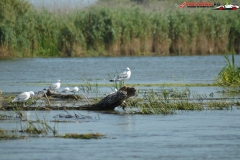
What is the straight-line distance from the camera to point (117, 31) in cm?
4697

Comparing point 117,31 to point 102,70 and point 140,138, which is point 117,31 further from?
point 140,138

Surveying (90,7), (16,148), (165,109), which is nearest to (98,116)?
(165,109)

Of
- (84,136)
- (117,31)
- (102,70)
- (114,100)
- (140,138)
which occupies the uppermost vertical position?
(117,31)

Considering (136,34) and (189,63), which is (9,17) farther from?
(189,63)

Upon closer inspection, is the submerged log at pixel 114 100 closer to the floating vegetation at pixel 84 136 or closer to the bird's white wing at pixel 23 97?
the bird's white wing at pixel 23 97

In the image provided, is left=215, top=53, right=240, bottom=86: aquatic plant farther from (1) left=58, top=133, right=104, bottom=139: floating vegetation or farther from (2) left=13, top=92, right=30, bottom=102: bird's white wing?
(1) left=58, top=133, right=104, bottom=139: floating vegetation

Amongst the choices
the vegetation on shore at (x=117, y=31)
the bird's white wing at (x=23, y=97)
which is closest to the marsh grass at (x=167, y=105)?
the bird's white wing at (x=23, y=97)

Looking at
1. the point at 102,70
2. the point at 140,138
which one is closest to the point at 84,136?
the point at 140,138

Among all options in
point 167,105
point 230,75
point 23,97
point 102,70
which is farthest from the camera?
point 102,70

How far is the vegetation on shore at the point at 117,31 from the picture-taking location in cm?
4597

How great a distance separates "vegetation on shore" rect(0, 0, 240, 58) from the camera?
151 ft

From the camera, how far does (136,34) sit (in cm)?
4688

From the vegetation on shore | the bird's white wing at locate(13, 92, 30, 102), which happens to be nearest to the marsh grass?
the bird's white wing at locate(13, 92, 30, 102)

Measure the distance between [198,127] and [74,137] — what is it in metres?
3.06
